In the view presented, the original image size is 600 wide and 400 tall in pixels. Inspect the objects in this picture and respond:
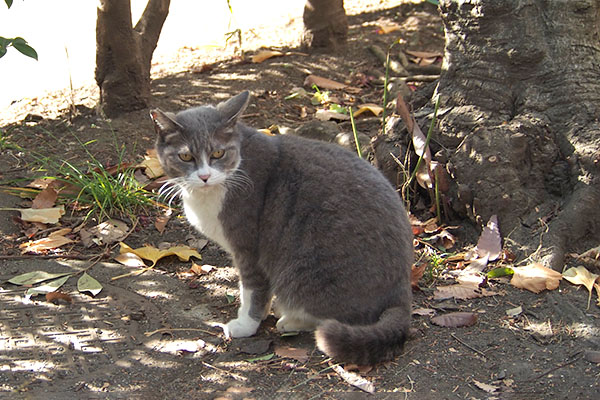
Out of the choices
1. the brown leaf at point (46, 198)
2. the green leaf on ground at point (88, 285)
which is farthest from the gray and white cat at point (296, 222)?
the brown leaf at point (46, 198)

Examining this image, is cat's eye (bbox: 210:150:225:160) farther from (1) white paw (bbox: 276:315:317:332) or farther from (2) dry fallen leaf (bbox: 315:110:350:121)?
(2) dry fallen leaf (bbox: 315:110:350:121)

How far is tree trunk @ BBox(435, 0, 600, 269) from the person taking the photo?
4.25 metres

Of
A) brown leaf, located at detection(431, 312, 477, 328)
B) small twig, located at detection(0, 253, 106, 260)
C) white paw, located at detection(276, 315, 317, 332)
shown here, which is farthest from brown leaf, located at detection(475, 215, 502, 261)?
small twig, located at detection(0, 253, 106, 260)

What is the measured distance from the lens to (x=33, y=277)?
4.13 metres

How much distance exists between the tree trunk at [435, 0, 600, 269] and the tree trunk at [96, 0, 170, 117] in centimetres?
279

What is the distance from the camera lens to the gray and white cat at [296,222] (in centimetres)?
350

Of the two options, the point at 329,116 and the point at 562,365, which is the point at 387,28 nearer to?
the point at 329,116

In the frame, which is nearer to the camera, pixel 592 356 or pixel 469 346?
pixel 592 356

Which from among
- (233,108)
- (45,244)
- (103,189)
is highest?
(233,108)

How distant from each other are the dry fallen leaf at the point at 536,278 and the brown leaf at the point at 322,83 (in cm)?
304

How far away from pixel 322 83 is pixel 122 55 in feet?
6.26

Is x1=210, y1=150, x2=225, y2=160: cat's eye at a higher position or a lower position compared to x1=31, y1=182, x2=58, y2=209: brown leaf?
higher

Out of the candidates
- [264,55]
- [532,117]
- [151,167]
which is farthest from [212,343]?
[264,55]

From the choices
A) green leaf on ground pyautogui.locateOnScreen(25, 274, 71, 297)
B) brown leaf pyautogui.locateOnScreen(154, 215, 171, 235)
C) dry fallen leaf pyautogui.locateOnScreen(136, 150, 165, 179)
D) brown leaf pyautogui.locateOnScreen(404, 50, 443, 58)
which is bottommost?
green leaf on ground pyautogui.locateOnScreen(25, 274, 71, 297)
